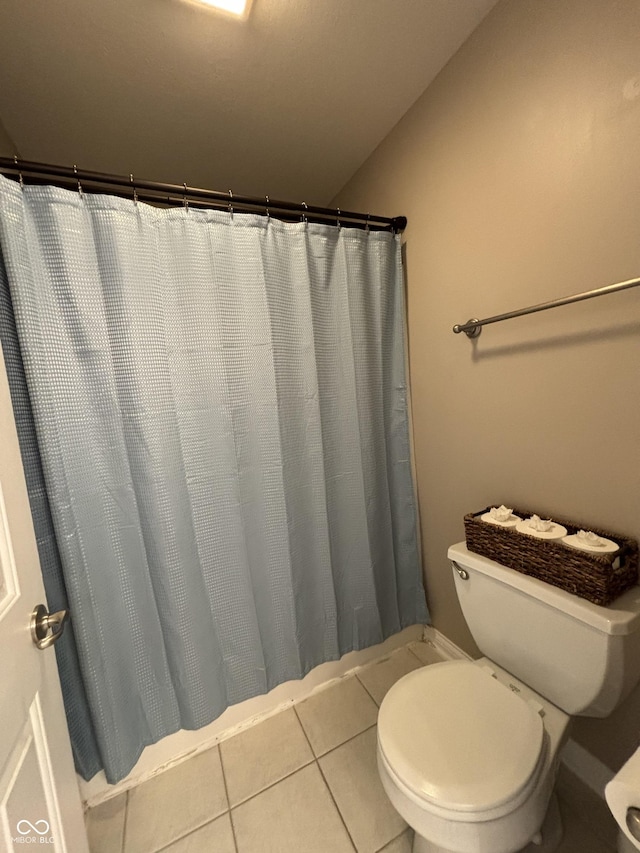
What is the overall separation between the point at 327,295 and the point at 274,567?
41.5 inches

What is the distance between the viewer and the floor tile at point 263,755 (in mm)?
1134

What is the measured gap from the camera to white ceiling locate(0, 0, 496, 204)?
93cm

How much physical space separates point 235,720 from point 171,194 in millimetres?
1916

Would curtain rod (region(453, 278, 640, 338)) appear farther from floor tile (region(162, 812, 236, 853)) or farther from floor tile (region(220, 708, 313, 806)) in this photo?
floor tile (region(162, 812, 236, 853))

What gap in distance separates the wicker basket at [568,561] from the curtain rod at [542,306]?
604 mm

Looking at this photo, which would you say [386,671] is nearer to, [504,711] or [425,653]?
[425,653]

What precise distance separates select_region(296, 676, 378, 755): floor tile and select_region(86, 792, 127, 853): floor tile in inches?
24.5

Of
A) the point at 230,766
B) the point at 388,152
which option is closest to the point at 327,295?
the point at 388,152

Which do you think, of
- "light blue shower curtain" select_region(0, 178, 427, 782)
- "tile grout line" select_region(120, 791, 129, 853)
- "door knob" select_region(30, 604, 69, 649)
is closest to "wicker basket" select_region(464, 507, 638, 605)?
"light blue shower curtain" select_region(0, 178, 427, 782)

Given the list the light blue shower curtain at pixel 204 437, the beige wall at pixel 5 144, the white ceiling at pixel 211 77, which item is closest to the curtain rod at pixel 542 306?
the light blue shower curtain at pixel 204 437

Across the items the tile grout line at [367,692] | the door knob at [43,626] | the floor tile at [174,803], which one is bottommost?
the floor tile at [174,803]

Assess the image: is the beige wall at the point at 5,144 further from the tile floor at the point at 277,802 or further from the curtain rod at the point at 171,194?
the tile floor at the point at 277,802

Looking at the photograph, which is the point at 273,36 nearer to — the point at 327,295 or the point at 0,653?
the point at 327,295

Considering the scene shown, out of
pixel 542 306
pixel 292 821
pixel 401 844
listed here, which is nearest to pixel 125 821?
pixel 292 821
